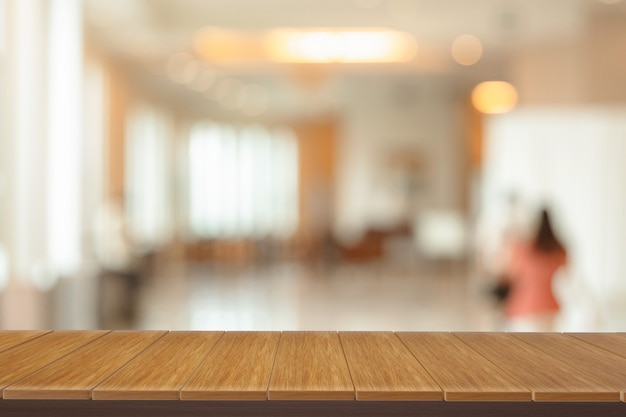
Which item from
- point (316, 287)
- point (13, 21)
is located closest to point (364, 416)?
point (13, 21)

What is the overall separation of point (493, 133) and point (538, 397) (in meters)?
9.62

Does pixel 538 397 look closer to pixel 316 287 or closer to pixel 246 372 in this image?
pixel 246 372

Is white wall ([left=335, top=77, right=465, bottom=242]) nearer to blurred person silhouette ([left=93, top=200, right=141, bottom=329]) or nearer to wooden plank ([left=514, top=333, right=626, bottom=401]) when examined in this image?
blurred person silhouette ([left=93, top=200, right=141, bottom=329])

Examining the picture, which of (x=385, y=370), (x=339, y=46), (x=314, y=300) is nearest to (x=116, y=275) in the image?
(x=314, y=300)

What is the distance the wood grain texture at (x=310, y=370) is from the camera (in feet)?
5.82

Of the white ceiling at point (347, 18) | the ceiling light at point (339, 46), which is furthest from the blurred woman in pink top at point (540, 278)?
the ceiling light at point (339, 46)

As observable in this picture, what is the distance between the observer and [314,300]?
13.0 meters

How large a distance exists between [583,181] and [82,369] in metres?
8.88

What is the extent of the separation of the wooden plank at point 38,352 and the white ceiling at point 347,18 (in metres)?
9.09

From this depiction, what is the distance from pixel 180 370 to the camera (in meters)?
1.96

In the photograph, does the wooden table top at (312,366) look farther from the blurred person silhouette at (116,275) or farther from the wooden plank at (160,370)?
the blurred person silhouette at (116,275)

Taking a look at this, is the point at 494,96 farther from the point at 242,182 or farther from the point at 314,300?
the point at 242,182

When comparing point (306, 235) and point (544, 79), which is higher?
point (544, 79)

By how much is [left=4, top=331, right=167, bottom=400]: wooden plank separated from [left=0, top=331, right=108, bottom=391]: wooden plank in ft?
0.10
